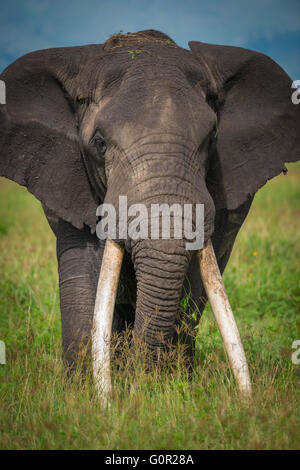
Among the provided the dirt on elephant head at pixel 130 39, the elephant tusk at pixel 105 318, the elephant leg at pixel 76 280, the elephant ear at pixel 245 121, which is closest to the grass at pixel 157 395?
the elephant tusk at pixel 105 318

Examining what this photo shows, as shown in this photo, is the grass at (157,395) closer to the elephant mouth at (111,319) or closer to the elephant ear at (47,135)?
the elephant mouth at (111,319)

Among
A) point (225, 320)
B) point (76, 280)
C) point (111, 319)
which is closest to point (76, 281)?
point (76, 280)

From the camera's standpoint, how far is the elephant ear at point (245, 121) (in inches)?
205

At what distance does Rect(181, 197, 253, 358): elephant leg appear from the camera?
17.0 feet

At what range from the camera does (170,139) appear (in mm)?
4203

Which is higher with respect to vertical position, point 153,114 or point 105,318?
point 153,114

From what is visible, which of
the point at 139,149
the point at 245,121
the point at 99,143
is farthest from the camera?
the point at 245,121

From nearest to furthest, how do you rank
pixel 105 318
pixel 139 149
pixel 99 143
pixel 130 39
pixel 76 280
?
pixel 139 149 < pixel 105 318 < pixel 99 143 < pixel 130 39 < pixel 76 280

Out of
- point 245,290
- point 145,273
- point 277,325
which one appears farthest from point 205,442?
point 245,290

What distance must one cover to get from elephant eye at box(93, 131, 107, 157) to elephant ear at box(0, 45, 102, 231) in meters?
0.44

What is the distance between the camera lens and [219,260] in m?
6.37

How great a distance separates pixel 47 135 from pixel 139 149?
1.12 m

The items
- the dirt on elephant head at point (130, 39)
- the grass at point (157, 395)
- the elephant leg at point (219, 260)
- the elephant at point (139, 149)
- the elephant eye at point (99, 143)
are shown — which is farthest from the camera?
the elephant leg at point (219, 260)

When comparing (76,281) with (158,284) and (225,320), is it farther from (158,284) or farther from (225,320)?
(225,320)
